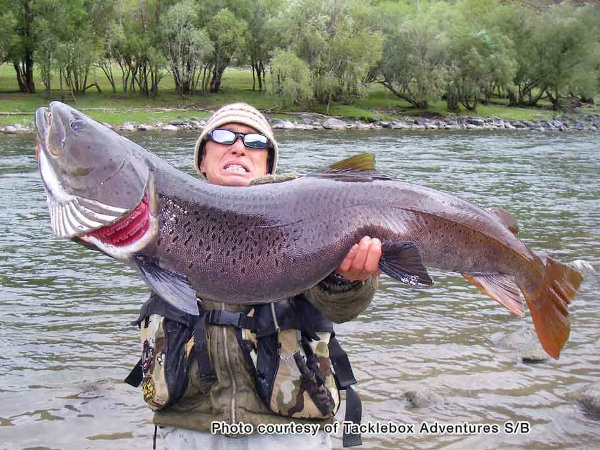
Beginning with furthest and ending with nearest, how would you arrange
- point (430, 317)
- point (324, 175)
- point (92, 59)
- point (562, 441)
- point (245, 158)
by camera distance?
1. point (92, 59)
2. point (430, 317)
3. point (562, 441)
4. point (245, 158)
5. point (324, 175)

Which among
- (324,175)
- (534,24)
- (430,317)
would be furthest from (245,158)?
(534,24)

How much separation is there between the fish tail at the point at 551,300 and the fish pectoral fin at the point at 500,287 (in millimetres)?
73

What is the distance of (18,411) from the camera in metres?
5.39

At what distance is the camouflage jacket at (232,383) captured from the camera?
9.29ft

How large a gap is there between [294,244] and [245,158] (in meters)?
0.72

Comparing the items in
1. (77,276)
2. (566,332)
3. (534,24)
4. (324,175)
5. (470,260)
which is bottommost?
(77,276)

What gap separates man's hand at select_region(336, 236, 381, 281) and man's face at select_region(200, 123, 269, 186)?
74 centimetres

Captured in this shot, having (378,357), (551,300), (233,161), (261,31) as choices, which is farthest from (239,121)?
(261,31)

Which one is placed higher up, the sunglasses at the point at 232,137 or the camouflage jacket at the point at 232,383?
the sunglasses at the point at 232,137

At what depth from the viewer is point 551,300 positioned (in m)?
3.13

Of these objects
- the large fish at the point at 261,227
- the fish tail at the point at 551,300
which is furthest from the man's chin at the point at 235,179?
the fish tail at the point at 551,300

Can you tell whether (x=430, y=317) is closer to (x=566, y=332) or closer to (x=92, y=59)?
(x=566, y=332)

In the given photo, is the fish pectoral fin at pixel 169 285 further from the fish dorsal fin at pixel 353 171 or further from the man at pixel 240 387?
the fish dorsal fin at pixel 353 171

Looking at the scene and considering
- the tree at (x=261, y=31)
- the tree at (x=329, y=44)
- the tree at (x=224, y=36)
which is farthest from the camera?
the tree at (x=261, y=31)
